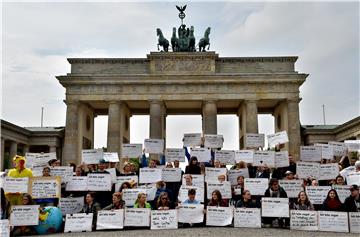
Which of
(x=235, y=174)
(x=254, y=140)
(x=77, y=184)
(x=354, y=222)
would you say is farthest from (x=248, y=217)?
(x=254, y=140)

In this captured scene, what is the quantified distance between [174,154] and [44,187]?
4595 mm

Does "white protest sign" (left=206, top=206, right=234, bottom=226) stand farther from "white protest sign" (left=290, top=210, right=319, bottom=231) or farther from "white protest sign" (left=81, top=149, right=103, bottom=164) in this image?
"white protest sign" (left=81, top=149, right=103, bottom=164)

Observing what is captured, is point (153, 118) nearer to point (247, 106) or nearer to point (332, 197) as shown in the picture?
point (247, 106)

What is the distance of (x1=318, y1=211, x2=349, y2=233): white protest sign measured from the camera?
10133mm

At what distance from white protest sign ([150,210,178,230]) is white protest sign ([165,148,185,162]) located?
377 centimetres

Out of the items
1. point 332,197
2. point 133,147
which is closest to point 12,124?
point 133,147

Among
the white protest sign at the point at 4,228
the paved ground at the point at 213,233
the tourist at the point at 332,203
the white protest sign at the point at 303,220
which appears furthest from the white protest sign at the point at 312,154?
the white protest sign at the point at 4,228

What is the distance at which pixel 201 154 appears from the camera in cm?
1380

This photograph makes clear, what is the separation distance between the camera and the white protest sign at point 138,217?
33.9 ft

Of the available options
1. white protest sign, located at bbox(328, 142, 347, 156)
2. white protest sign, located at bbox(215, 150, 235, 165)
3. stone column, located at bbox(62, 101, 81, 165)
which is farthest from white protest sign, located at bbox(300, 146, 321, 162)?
stone column, located at bbox(62, 101, 81, 165)

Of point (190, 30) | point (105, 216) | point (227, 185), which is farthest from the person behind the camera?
point (190, 30)

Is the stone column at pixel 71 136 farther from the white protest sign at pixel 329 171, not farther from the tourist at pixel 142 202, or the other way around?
the white protest sign at pixel 329 171

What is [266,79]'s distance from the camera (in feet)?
133

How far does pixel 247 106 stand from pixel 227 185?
30.1 meters
